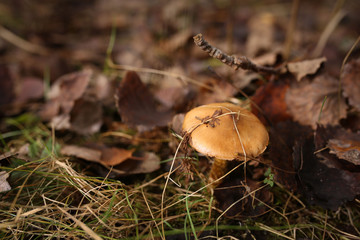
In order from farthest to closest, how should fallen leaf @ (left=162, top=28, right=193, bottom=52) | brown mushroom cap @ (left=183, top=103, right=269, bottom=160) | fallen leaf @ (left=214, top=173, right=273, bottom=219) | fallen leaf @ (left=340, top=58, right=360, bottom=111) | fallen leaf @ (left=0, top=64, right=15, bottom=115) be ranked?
fallen leaf @ (left=162, top=28, right=193, bottom=52)
fallen leaf @ (left=0, top=64, right=15, bottom=115)
fallen leaf @ (left=340, top=58, right=360, bottom=111)
fallen leaf @ (left=214, top=173, right=273, bottom=219)
brown mushroom cap @ (left=183, top=103, right=269, bottom=160)

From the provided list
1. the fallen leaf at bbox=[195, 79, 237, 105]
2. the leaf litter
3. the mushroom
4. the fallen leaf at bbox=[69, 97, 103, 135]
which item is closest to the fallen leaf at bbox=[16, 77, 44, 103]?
the leaf litter

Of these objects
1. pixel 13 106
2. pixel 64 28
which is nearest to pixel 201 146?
pixel 13 106

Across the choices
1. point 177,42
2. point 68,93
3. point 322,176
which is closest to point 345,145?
point 322,176

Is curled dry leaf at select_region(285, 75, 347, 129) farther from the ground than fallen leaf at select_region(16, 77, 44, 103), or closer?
farther from the ground

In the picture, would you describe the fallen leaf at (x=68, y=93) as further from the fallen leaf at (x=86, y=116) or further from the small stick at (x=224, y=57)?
the small stick at (x=224, y=57)

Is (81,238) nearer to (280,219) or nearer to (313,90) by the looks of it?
(280,219)

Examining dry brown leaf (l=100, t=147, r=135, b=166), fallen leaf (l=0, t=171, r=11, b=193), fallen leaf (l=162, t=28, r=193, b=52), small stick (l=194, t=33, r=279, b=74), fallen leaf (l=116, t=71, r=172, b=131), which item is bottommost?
dry brown leaf (l=100, t=147, r=135, b=166)

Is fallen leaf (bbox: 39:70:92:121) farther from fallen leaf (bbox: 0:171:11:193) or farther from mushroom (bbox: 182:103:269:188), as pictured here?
mushroom (bbox: 182:103:269:188)
